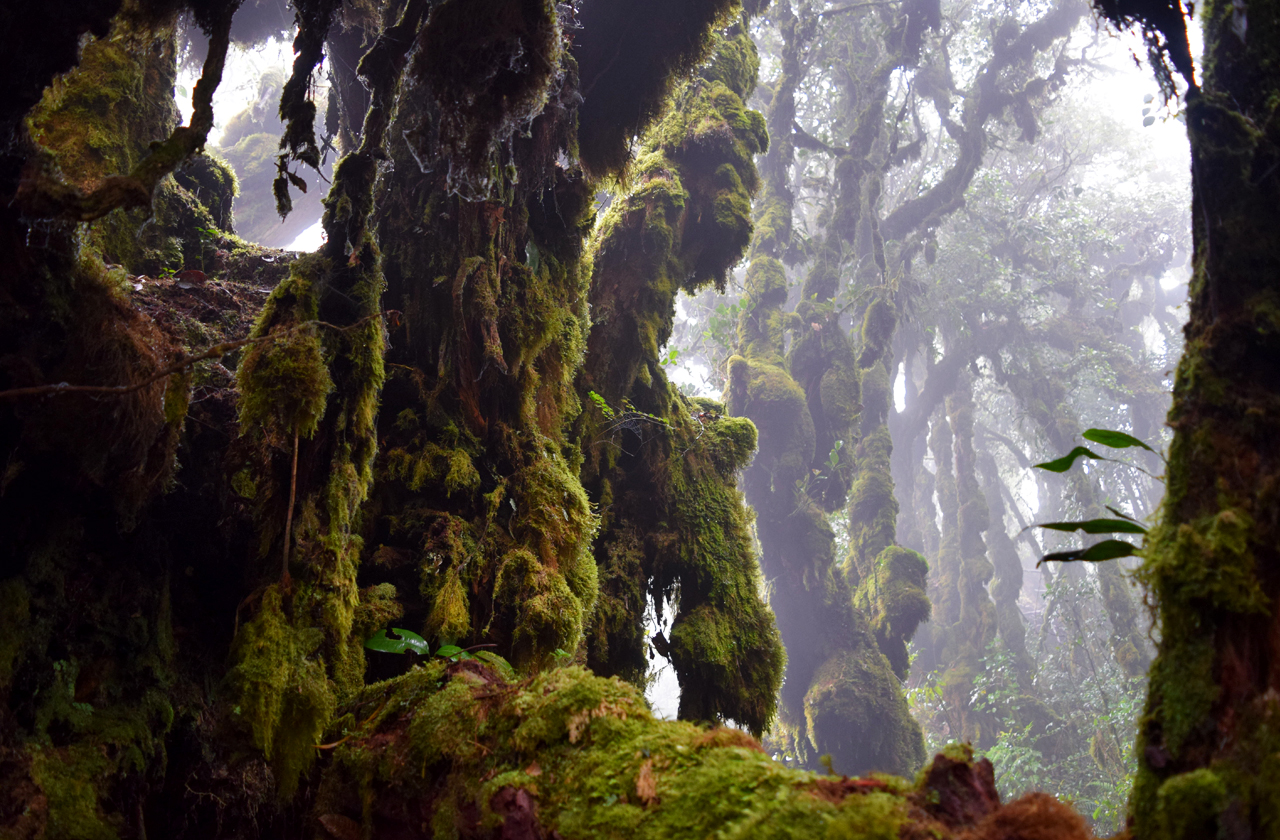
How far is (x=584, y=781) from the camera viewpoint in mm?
1755

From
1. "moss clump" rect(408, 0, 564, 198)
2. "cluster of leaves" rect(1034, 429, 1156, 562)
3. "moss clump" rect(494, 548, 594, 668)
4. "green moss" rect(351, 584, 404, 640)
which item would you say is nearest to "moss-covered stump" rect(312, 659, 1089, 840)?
"green moss" rect(351, 584, 404, 640)

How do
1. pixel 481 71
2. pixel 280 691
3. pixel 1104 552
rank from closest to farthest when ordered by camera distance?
pixel 1104 552
pixel 280 691
pixel 481 71

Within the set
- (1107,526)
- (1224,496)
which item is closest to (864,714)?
(1107,526)

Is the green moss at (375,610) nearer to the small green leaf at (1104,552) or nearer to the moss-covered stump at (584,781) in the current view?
the moss-covered stump at (584,781)

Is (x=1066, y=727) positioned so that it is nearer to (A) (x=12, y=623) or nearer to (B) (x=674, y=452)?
(B) (x=674, y=452)

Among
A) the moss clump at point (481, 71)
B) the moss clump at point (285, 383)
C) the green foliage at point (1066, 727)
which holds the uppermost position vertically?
the moss clump at point (481, 71)

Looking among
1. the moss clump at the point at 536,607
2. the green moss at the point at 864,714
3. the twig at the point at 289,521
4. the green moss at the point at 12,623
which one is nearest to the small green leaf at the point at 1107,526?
the moss clump at the point at 536,607

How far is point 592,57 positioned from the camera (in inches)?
183

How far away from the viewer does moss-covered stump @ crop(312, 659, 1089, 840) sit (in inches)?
53.4

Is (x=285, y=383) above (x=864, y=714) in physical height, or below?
above

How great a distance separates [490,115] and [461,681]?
8.59 feet

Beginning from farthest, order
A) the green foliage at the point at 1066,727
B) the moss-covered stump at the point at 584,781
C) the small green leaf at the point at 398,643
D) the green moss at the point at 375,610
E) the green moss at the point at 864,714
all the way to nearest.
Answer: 1. the green foliage at the point at 1066,727
2. the green moss at the point at 864,714
3. the green moss at the point at 375,610
4. the small green leaf at the point at 398,643
5. the moss-covered stump at the point at 584,781

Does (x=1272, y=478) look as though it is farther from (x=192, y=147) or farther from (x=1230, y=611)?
(x=192, y=147)

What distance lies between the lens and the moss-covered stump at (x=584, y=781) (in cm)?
136
